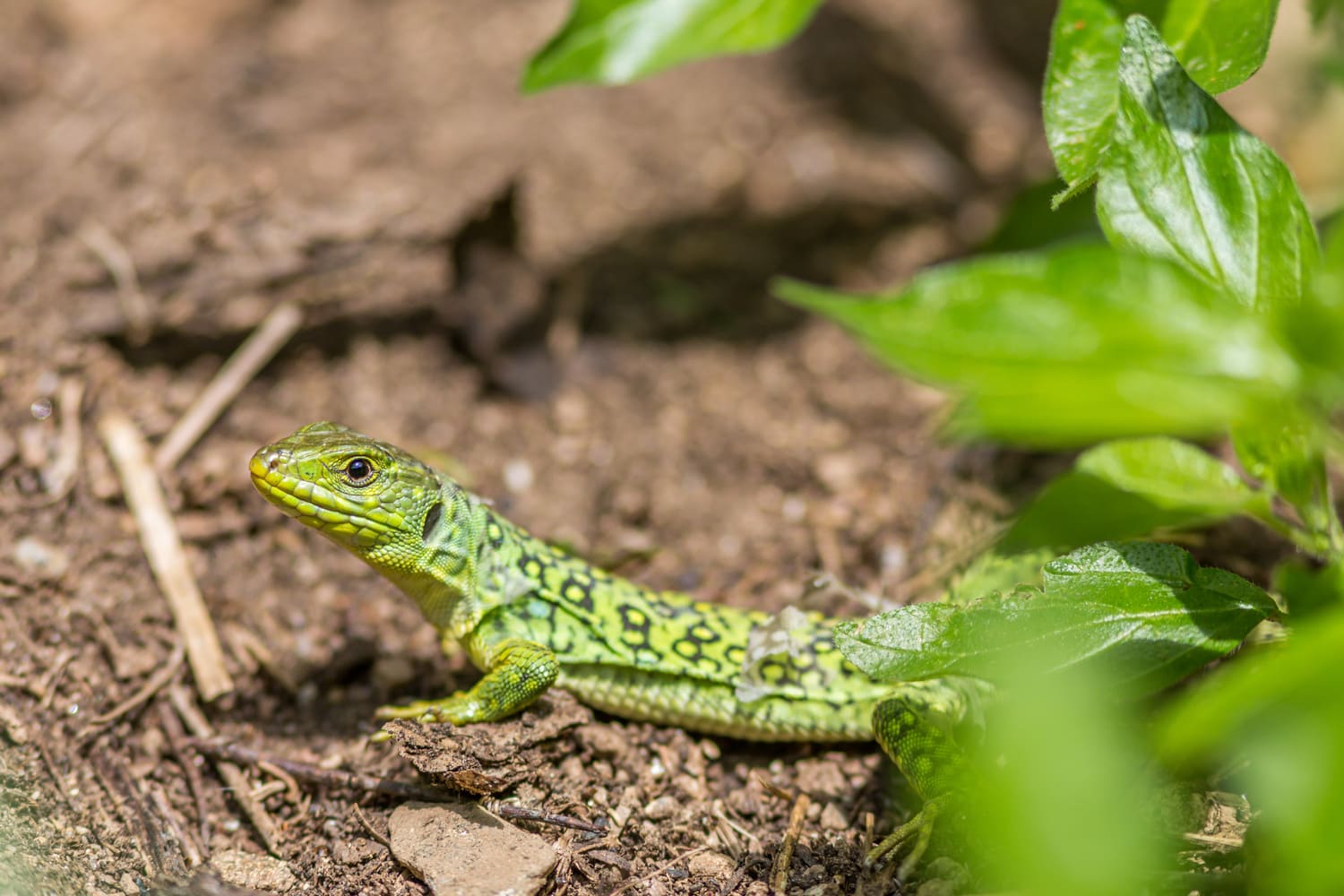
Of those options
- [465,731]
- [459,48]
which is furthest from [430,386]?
[459,48]

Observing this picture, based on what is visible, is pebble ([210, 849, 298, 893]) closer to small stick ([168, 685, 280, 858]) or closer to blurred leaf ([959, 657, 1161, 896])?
small stick ([168, 685, 280, 858])

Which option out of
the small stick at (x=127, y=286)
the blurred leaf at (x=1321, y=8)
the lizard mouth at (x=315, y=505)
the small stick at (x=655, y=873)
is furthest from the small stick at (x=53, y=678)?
the blurred leaf at (x=1321, y=8)

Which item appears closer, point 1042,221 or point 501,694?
point 501,694

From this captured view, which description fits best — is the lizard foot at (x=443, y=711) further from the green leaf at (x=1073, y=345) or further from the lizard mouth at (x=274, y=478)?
the green leaf at (x=1073, y=345)

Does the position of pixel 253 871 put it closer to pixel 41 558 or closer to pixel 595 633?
pixel 595 633

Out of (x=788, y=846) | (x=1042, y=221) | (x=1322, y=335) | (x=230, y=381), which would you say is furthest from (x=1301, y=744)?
(x=230, y=381)

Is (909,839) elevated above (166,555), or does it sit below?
above

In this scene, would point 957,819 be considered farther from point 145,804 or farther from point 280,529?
point 280,529
